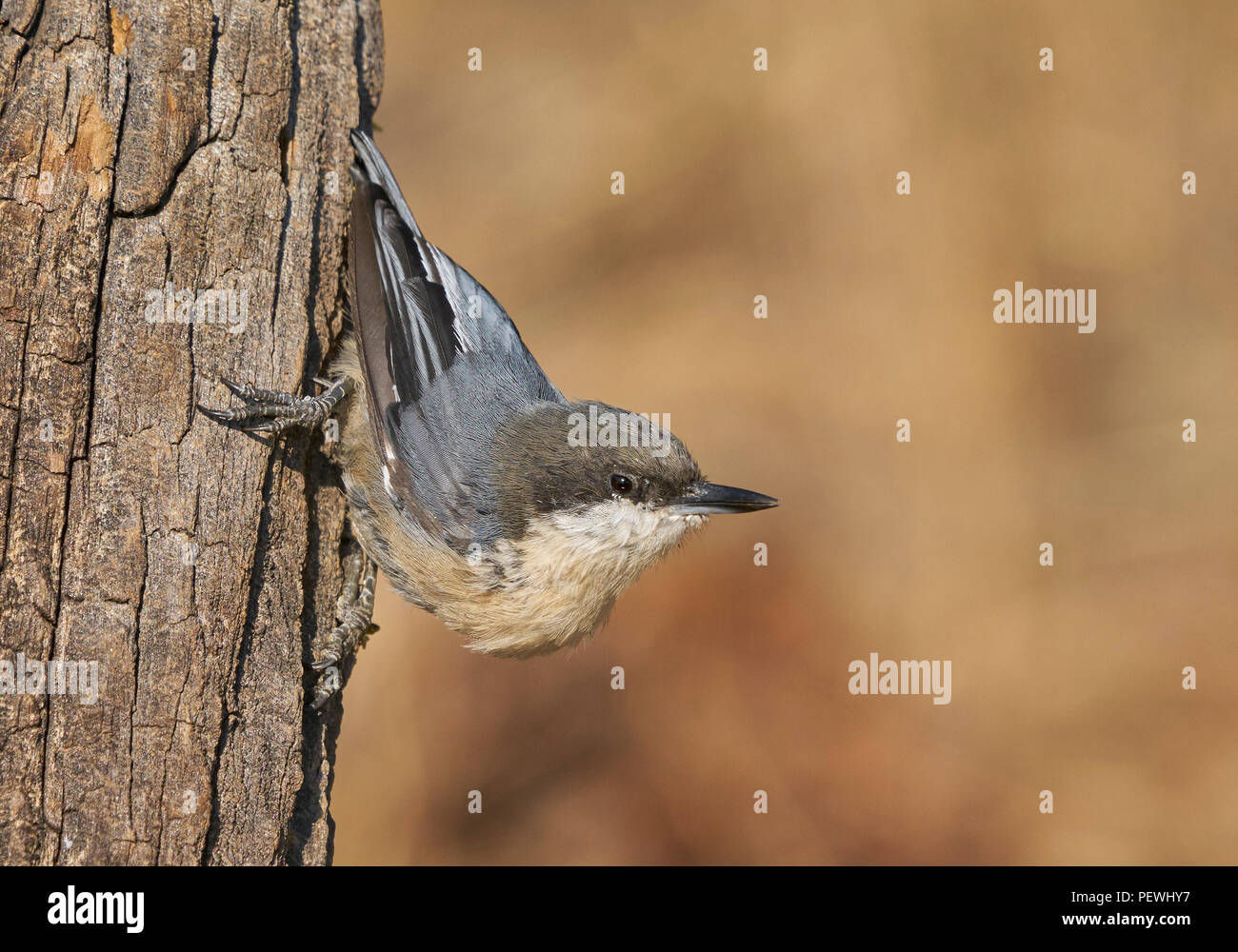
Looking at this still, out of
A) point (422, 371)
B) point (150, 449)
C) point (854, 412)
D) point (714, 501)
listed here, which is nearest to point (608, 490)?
point (714, 501)

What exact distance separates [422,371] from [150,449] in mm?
1205

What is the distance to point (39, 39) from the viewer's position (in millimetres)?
2730

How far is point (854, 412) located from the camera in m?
6.57

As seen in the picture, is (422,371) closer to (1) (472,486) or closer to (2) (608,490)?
(1) (472,486)

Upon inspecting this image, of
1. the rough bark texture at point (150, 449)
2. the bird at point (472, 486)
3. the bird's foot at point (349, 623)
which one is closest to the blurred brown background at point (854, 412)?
the bird's foot at point (349, 623)

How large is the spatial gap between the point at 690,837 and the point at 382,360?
343 cm

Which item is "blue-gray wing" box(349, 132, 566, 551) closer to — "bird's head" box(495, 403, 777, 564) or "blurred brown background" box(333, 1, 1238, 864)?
"bird's head" box(495, 403, 777, 564)

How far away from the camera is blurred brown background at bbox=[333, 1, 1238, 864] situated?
578 cm

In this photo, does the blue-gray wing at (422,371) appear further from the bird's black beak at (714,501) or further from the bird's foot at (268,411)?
the bird's black beak at (714,501)

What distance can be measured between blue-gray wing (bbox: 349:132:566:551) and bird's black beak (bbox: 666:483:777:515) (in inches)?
27.3

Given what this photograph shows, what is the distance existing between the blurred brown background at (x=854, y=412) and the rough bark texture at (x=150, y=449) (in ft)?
9.31

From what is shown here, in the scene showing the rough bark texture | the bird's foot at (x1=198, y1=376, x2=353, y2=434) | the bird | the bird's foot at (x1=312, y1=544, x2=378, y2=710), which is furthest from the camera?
the bird

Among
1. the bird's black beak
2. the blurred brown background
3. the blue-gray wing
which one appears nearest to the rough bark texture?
the blue-gray wing

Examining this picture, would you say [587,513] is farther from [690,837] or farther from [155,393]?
[690,837]
